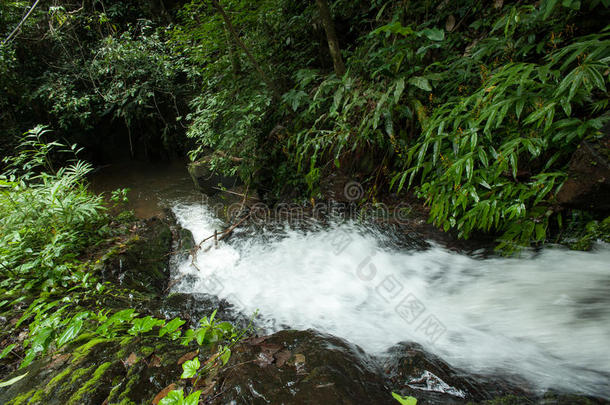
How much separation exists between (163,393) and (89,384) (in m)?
0.43

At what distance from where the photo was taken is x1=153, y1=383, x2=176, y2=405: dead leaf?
1.31 meters

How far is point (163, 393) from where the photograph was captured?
4.45 feet

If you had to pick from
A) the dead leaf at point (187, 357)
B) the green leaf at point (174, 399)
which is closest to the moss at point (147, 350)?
the dead leaf at point (187, 357)

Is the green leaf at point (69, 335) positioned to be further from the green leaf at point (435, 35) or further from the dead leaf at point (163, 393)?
the green leaf at point (435, 35)

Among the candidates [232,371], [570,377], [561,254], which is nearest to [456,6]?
[561,254]

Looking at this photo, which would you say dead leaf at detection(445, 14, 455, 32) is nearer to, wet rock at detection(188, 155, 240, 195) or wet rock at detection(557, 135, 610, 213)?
wet rock at detection(557, 135, 610, 213)

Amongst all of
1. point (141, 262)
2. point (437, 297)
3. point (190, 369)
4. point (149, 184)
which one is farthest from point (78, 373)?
Result: point (149, 184)

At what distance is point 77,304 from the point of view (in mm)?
2387

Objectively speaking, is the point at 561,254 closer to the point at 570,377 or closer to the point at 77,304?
the point at 570,377

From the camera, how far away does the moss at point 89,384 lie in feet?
4.37

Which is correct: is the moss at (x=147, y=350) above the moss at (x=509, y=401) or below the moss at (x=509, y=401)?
above

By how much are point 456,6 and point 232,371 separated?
4447 mm

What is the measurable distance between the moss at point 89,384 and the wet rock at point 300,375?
2.22 feet

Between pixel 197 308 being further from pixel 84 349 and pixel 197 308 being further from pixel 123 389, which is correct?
pixel 123 389
